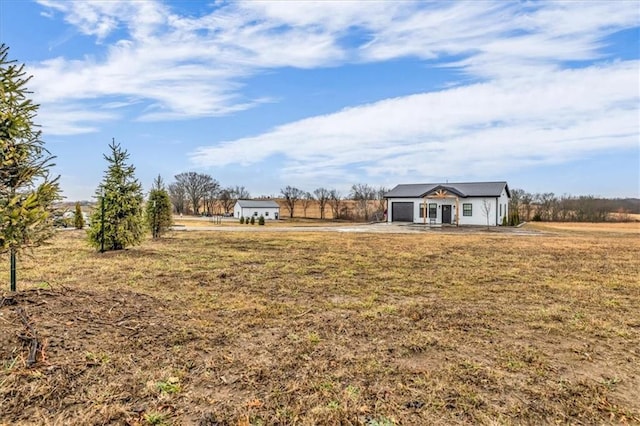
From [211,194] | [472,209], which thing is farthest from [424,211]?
[211,194]

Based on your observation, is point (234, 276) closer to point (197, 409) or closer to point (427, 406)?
point (197, 409)

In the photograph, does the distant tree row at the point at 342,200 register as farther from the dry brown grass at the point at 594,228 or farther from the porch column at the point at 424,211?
the dry brown grass at the point at 594,228

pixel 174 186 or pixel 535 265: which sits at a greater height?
pixel 174 186

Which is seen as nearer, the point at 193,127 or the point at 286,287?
the point at 286,287

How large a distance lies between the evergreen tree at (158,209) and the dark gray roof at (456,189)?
21856 mm

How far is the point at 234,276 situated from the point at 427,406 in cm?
560

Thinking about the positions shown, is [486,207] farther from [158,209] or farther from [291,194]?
[291,194]

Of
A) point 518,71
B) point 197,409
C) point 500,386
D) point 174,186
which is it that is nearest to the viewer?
point 197,409

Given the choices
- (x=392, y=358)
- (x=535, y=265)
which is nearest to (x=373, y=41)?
(x=535, y=265)

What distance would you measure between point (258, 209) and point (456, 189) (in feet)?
98.4

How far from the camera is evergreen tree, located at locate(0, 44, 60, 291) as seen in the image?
3156 millimetres

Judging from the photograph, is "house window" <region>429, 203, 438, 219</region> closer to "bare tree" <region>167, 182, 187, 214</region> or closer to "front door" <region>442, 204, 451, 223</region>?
"front door" <region>442, 204, 451, 223</region>

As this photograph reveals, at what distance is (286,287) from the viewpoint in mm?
6453

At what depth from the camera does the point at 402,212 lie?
3278 centimetres
